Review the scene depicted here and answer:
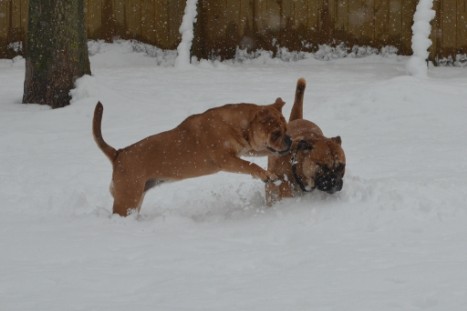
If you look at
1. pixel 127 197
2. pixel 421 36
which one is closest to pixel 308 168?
pixel 127 197

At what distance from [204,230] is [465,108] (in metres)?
4.38

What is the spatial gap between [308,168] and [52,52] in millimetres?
5008

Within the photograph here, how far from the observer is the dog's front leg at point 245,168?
5.73 m

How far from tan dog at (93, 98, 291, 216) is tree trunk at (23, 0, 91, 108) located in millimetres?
4145

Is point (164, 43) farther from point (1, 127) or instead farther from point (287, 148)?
point (287, 148)

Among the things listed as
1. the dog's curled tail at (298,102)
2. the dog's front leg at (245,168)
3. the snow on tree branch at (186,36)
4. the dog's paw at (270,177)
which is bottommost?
the dog's paw at (270,177)

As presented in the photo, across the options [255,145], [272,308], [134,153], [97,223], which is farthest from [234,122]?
[272,308]

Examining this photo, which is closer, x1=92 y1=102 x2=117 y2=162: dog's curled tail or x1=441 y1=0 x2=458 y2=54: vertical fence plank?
x1=92 y1=102 x2=117 y2=162: dog's curled tail

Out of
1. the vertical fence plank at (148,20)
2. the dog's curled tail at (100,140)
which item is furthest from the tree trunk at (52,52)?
the dog's curled tail at (100,140)

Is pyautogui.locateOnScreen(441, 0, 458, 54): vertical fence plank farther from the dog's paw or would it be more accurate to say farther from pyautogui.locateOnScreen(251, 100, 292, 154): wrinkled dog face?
the dog's paw

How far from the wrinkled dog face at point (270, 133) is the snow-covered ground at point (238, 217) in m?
0.44

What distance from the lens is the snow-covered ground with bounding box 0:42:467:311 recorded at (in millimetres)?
4129

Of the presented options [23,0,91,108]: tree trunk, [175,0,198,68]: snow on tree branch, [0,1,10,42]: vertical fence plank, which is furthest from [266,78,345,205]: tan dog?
[0,1,10,42]: vertical fence plank

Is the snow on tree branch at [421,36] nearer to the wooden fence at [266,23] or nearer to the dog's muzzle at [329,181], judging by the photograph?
the wooden fence at [266,23]
